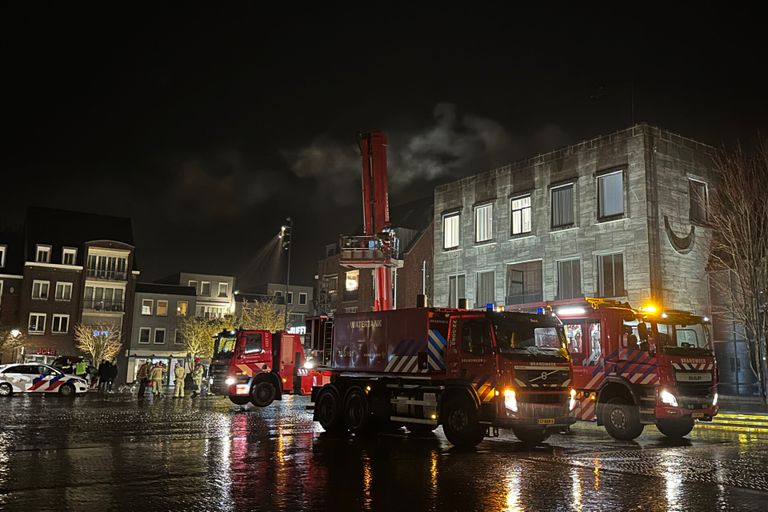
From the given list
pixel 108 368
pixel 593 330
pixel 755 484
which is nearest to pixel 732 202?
pixel 593 330

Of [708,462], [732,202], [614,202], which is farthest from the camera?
[614,202]

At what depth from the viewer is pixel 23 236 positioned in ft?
182

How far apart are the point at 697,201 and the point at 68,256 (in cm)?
A: 4707

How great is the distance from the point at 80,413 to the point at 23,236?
41.3 meters

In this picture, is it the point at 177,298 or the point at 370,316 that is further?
the point at 177,298

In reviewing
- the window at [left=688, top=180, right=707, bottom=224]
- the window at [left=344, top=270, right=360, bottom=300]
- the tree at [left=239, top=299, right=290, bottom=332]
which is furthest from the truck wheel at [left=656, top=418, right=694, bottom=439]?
the tree at [left=239, top=299, right=290, bottom=332]

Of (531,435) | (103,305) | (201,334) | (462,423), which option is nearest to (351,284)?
(201,334)

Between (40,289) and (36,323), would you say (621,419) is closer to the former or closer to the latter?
(36,323)

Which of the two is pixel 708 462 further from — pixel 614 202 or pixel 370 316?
pixel 614 202

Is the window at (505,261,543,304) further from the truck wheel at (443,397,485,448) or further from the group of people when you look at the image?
the truck wheel at (443,397,485,448)

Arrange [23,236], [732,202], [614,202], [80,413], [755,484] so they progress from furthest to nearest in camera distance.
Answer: [23,236] < [614,202] < [732,202] < [80,413] < [755,484]

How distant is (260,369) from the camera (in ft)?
80.9

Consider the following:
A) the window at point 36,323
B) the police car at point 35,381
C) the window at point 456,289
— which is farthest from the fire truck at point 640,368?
the window at point 36,323

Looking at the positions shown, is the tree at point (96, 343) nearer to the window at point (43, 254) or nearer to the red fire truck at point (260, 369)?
the window at point (43, 254)
